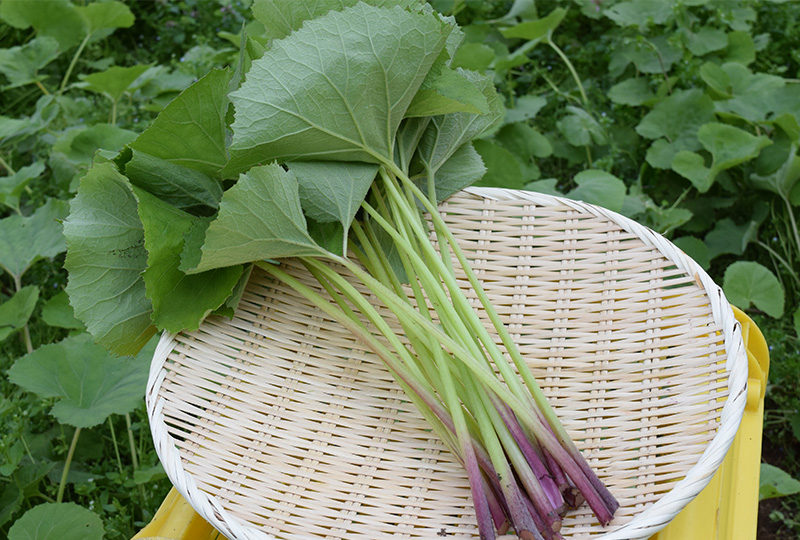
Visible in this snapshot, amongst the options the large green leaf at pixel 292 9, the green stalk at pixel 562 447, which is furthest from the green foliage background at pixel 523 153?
the green stalk at pixel 562 447

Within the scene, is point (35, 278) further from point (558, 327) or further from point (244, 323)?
point (558, 327)

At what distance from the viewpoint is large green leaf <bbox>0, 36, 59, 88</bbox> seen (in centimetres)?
249

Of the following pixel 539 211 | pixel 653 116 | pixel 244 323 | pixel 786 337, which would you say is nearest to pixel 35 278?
pixel 244 323

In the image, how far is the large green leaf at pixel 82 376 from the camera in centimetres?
142

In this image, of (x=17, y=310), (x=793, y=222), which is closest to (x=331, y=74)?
(x=17, y=310)

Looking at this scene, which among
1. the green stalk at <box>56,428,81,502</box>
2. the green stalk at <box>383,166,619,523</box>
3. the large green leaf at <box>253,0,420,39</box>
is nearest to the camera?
the green stalk at <box>383,166,619,523</box>

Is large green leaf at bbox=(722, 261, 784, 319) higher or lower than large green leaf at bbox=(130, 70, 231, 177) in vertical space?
lower

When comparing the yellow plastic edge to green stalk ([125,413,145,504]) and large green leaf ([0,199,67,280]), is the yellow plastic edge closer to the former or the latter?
green stalk ([125,413,145,504])

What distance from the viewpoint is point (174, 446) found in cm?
108

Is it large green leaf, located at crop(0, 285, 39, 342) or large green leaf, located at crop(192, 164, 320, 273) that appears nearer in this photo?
large green leaf, located at crop(192, 164, 320, 273)

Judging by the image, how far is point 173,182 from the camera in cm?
117

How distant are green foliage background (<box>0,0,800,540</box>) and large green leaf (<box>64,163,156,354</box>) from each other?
0.10 meters

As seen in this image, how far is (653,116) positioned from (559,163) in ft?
1.09

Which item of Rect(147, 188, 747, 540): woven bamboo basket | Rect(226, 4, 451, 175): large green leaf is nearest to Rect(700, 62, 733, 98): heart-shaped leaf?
Rect(147, 188, 747, 540): woven bamboo basket
